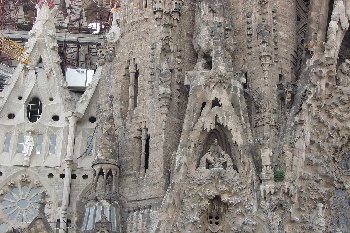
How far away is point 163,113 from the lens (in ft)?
64.3

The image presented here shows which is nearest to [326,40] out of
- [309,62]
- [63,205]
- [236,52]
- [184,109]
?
[309,62]

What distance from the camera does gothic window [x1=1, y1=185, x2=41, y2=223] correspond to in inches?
907

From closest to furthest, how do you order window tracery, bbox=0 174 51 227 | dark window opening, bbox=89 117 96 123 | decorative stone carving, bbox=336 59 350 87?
decorative stone carving, bbox=336 59 350 87 → window tracery, bbox=0 174 51 227 → dark window opening, bbox=89 117 96 123

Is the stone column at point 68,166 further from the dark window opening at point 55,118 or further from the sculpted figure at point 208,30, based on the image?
the sculpted figure at point 208,30

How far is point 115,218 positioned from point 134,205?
0.84 m

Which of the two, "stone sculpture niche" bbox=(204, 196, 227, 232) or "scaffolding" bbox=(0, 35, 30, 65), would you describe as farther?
"scaffolding" bbox=(0, 35, 30, 65)

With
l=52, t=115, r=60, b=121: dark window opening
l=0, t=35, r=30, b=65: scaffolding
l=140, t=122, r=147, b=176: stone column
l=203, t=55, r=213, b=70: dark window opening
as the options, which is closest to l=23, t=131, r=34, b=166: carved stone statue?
l=52, t=115, r=60, b=121: dark window opening

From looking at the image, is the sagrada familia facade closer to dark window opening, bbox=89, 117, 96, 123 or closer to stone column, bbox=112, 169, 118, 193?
stone column, bbox=112, 169, 118, 193

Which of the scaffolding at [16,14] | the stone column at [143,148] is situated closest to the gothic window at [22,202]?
the stone column at [143,148]

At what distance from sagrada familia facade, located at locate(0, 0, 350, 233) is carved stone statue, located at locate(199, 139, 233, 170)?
4 centimetres

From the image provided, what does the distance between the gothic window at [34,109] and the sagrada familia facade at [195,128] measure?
52 mm

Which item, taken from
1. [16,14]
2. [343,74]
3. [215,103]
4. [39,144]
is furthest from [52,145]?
[343,74]

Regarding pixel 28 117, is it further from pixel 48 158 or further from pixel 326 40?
pixel 326 40

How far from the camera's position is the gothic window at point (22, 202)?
75.6ft
